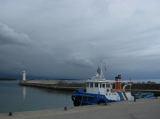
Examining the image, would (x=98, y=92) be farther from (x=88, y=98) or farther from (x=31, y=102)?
(x=31, y=102)

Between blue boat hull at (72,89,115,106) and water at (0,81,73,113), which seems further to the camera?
water at (0,81,73,113)

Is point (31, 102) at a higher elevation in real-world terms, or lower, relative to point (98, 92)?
lower

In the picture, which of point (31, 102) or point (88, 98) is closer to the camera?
point (88, 98)

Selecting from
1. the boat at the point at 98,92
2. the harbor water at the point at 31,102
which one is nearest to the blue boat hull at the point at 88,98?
the boat at the point at 98,92

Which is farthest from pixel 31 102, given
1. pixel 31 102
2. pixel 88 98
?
pixel 88 98

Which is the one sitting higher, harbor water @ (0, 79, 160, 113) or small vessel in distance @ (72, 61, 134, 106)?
small vessel in distance @ (72, 61, 134, 106)

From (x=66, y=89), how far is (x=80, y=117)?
45.5m

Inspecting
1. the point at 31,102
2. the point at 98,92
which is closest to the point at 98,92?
the point at 98,92

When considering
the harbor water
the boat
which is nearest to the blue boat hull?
the boat

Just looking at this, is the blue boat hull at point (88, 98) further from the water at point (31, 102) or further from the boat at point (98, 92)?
the water at point (31, 102)

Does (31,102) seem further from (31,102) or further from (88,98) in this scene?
(88,98)

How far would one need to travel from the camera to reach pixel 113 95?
19.4 m

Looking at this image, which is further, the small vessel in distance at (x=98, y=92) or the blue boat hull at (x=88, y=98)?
the small vessel in distance at (x=98, y=92)

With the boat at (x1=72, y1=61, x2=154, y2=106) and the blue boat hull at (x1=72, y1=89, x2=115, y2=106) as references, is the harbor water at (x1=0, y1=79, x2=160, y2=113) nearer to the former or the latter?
the blue boat hull at (x1=72, y1=89, x2=115, y2=106)
